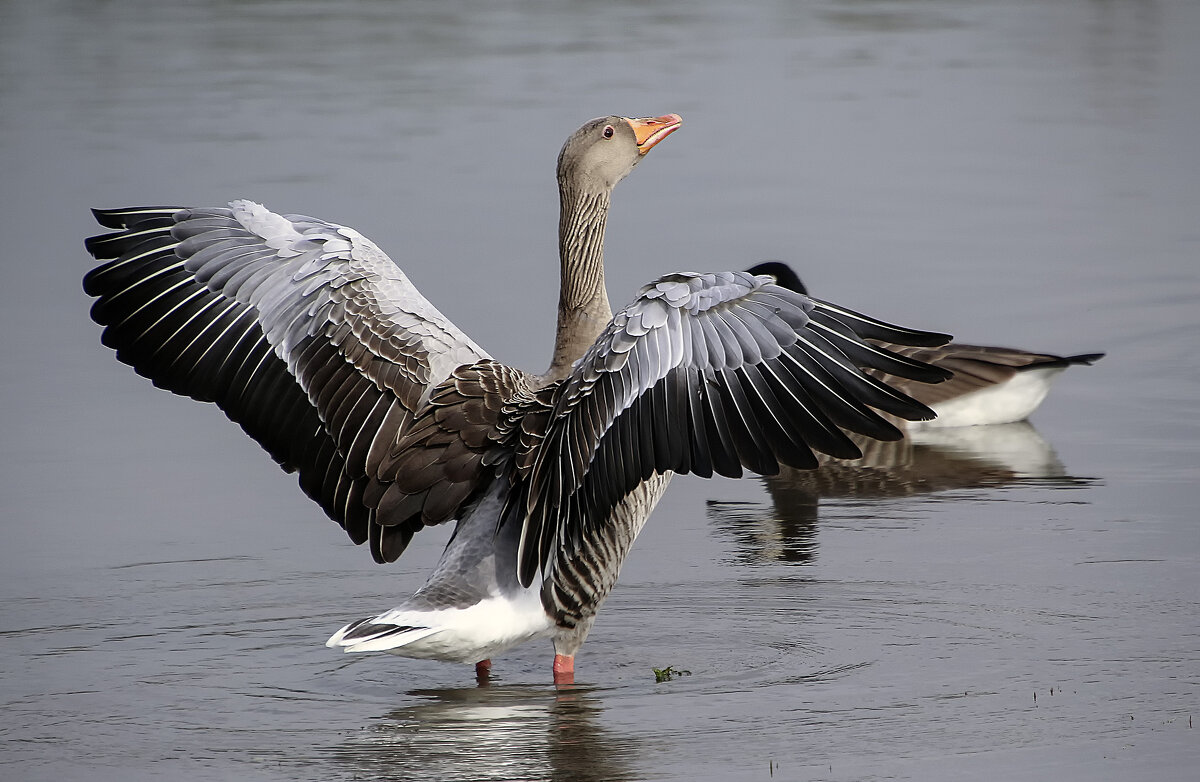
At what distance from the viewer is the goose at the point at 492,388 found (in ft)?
17.3

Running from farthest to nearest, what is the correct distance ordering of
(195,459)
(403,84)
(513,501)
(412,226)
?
(403,84) < (412,226) < (195,459) < (513,501)

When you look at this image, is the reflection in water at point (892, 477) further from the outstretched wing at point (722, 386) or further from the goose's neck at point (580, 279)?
the outstretched wing at point (722, 386)

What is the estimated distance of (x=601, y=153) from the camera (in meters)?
6.93

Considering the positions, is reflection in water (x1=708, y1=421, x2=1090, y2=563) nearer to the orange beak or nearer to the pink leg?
the pink leg

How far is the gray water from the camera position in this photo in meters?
5.45

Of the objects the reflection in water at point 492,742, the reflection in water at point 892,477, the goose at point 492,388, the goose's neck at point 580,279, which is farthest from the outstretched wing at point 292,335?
the reflection in water at point 892,477

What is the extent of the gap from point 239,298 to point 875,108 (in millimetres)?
11525

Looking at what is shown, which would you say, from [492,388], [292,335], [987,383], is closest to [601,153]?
[492,388]

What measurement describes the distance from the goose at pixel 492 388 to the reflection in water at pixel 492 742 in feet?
0.65

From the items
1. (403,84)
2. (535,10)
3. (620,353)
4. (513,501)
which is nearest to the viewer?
(620,353)

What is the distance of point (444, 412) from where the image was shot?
6035 millimetres

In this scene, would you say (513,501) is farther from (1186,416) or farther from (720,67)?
(720,67)

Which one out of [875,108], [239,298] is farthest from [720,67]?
[239,298]

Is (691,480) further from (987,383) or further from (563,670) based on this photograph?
(563,670)
